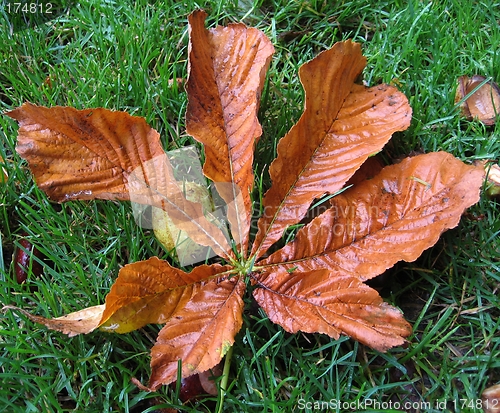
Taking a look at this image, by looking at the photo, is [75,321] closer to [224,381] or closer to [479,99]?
[224,381]

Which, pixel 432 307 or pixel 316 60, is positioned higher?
pixel 316 60

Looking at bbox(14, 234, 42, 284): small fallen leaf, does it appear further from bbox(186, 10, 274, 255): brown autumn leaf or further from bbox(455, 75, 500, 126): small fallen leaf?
bbox(455, 75, 500, 126): small fallen leaf

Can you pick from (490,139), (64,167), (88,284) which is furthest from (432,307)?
(64,167)

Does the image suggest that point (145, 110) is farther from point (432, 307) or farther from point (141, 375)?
point (432, 307)

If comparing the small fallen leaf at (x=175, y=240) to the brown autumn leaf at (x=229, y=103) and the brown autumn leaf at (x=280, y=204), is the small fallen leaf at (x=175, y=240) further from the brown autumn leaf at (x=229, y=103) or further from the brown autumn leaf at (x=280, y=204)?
the brown autumn leaf at (x=229, y=103)

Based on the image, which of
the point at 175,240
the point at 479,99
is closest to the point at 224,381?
the point at 175,240
